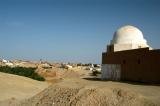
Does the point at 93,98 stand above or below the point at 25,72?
below

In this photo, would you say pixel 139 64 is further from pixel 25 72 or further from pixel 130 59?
pixel 25 72

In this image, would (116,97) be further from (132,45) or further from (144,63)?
(132,45)

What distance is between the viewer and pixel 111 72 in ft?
126

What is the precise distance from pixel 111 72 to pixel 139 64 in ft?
23.7

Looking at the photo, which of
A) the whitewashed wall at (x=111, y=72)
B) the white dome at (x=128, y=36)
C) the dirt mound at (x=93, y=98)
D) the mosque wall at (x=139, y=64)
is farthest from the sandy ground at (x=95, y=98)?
the white dome at (x=128, y=36)

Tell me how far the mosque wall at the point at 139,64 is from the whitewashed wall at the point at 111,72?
1.71 feet

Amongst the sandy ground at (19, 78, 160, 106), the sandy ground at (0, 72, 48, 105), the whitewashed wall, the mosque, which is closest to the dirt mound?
the sandy ground at (19, 78, 160, 106)

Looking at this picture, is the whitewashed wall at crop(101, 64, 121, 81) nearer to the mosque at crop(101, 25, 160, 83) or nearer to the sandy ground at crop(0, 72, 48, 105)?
the mosque at crop(101, 25, 160, 83)

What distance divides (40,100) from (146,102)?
18.5ft

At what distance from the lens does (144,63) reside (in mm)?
30719

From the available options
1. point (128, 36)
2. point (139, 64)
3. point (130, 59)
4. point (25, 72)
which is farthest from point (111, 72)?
point (25, 72)

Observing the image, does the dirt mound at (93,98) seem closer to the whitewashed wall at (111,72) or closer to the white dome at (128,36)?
the whitewashed wall at (111,72)

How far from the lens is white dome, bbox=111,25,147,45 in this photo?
40.2 meters

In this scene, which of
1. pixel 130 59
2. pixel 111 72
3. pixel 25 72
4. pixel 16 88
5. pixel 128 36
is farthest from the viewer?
pixel 25 72
